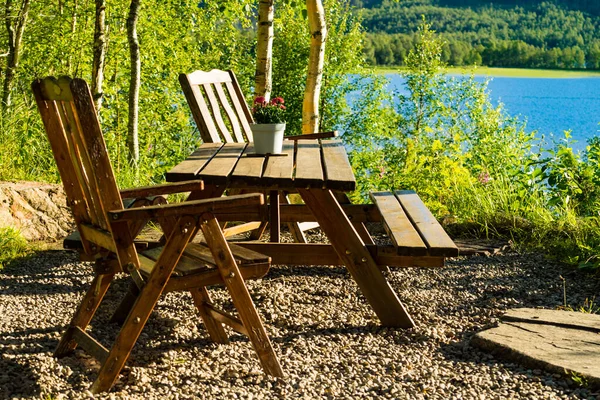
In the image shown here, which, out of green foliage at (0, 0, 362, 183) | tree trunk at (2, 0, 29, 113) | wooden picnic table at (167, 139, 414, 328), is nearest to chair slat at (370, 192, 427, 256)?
wooden picnic table at (167, 139, 414, 328)

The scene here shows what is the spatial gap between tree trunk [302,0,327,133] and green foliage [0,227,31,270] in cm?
293

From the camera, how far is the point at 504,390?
320 cm

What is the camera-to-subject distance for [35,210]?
20.0ft

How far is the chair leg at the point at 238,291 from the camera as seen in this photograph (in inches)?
123

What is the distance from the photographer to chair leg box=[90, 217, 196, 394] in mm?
3057

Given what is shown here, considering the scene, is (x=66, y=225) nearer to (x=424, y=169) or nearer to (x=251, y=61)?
(x=424, y=169)

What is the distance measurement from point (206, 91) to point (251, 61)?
15722mm

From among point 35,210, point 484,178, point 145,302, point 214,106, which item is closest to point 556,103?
point 484,178

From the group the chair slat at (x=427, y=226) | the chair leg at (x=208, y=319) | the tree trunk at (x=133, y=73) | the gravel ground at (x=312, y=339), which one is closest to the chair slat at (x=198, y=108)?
the gravel ground at (x=312, y=339)

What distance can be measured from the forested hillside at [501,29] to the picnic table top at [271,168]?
29341 millimetres

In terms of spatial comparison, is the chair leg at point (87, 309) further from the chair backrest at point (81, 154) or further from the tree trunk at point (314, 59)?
the tree trunk at point (314, 59)

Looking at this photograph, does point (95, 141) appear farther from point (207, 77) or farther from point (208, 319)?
point (207, 77)

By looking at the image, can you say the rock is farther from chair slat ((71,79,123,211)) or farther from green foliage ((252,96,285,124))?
chair slat ((71,79,123,211))

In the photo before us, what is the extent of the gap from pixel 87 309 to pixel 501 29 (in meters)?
47.8
